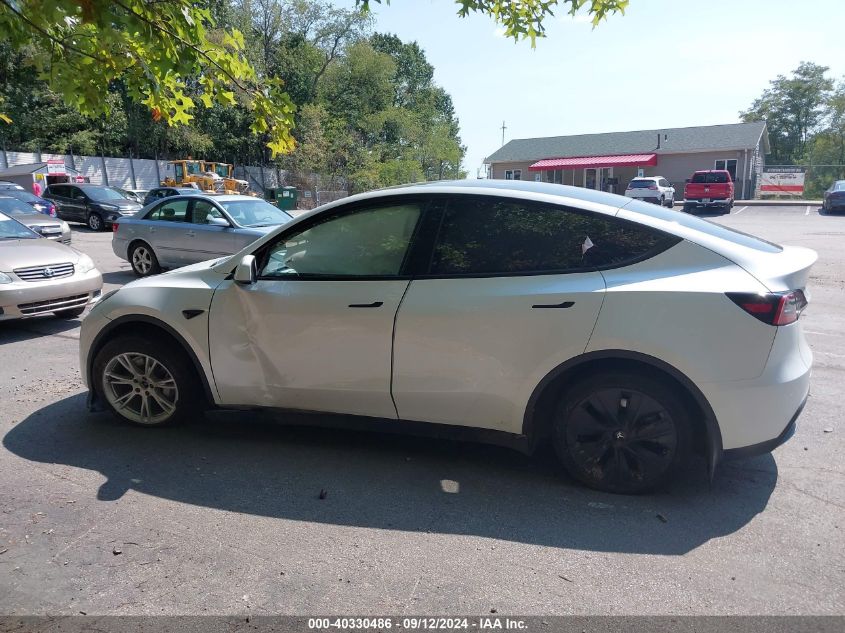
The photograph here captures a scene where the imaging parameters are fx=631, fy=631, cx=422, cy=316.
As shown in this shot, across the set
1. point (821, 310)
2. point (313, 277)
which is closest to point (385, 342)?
point (313, 277)

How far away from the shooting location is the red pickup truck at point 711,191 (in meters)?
30.1

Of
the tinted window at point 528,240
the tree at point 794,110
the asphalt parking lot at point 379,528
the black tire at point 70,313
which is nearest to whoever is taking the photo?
the asphalt parking lot at point 379,528

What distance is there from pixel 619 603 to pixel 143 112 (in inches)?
1799

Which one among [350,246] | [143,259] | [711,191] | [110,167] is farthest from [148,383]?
[110,167]

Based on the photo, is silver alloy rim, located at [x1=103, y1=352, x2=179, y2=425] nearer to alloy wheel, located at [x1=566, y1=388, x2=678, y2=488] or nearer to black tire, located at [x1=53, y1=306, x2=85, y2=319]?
alloy wheel, located at [x1=566, y1=388, x2=678, y2=488]

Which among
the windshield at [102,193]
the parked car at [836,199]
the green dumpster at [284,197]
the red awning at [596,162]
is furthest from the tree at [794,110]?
the windshield at [102,193]

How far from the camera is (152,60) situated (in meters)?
3.95

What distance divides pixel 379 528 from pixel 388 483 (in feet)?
1.61

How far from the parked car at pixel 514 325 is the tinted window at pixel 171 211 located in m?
7.69

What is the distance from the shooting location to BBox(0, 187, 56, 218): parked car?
59.3 ft

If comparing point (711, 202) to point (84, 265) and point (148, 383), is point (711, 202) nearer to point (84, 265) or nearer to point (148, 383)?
point (84, 265)

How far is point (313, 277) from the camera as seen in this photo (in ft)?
13.1

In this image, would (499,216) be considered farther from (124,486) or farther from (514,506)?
(124,486)

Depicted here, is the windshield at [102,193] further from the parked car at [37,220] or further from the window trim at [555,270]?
the window trim at [555,270]
